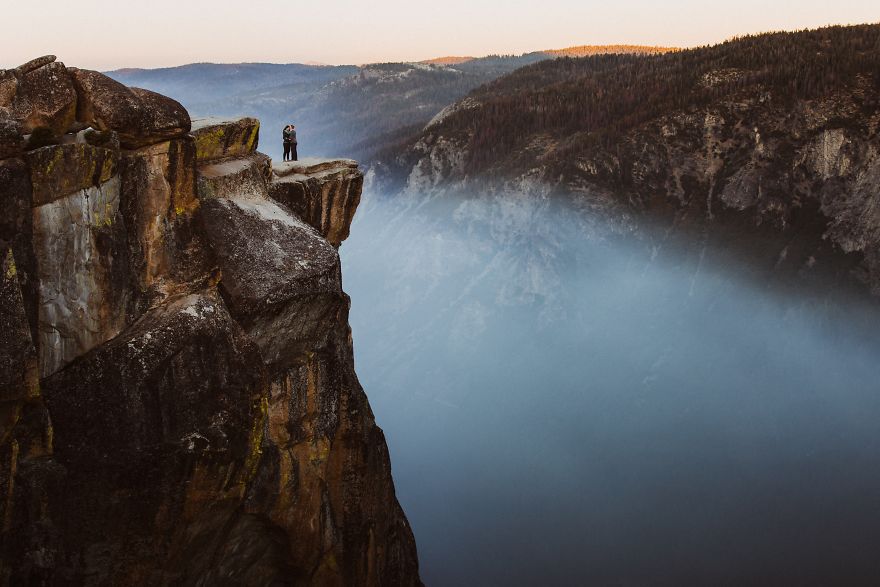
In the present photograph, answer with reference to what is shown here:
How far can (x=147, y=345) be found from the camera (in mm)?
18594

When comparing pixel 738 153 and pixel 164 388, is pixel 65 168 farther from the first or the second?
pixel 738 153

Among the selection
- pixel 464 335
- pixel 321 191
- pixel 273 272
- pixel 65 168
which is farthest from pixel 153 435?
pixel 464 335

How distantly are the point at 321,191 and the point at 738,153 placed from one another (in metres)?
64.5

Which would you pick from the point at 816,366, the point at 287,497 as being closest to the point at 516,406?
the point at 816,366

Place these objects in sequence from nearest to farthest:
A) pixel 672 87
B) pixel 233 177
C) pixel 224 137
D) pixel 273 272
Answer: pixel 273 272 → pixel 233 177 → pixel 224 137 → pixel 672 87

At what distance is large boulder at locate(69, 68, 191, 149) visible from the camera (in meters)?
18.5

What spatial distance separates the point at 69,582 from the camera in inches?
728

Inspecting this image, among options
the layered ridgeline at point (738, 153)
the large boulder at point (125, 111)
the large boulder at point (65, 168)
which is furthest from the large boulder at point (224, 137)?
the layered ridgeline at point (738, 153)

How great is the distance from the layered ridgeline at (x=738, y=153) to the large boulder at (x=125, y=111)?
227 ft

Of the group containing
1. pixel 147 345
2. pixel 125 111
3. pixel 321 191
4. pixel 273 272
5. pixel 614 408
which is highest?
pixel 125 111

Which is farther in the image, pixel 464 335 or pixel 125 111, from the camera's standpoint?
pixel 464 335

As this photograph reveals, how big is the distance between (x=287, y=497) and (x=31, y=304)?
9778 millimetres

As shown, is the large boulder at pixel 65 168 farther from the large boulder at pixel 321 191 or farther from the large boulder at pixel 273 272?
the large boulder at pixel 321 191

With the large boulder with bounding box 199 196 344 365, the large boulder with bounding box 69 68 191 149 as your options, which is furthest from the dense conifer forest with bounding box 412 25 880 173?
the large boulder with bounding box 69 68 191 149
